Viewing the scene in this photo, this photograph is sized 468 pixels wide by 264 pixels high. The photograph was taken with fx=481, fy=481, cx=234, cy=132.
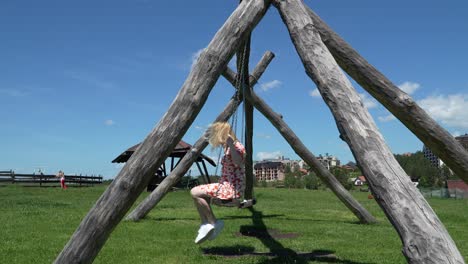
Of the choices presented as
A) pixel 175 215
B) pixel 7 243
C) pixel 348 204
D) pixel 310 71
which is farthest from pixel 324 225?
pixel 310 71

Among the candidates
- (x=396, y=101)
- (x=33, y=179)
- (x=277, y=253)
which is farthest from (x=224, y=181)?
(x=33, y=179)

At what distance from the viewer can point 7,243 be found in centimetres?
750

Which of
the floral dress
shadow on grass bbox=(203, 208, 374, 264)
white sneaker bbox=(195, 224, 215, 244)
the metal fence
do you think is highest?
the metal fence

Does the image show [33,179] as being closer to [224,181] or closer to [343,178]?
[343,178]

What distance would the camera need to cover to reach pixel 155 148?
409cm

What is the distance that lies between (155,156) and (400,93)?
285 cm

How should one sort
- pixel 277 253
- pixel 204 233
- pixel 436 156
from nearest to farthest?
pixel 204 233 → pixel 436 156 → pixel 277 253

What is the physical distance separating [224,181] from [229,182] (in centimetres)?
6

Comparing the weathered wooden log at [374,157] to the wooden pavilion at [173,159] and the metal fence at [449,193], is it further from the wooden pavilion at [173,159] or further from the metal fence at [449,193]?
the metal fence at [449,193]

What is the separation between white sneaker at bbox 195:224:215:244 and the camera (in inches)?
216

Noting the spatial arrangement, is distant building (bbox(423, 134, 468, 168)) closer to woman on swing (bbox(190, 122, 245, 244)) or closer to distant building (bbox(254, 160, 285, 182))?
woman on swing (bbox(190, 122, 245, 244))

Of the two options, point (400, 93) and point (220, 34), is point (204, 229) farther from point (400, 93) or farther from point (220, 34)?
point (400, 93)

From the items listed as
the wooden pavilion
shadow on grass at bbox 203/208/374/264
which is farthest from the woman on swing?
the wooden pavilion

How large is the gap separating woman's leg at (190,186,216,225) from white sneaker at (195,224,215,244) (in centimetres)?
9
